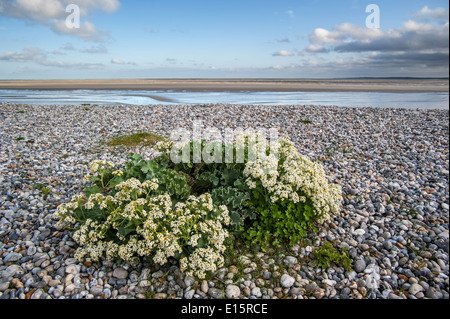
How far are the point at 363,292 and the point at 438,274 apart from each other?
1.18m

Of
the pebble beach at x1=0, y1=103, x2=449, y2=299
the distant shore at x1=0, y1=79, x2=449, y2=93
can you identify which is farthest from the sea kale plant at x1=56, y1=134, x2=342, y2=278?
the distant shore at x1=0, y1=79, x2=449, y2=93

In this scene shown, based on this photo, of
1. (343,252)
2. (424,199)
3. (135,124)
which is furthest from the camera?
(135,124)

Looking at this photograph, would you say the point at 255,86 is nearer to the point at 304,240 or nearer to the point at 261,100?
the point at 261,100

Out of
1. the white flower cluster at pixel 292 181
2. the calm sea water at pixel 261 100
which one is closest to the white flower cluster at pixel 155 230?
the white flower cluster at pixel 292 181

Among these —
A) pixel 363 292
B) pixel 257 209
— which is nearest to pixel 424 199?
pixel 363 292

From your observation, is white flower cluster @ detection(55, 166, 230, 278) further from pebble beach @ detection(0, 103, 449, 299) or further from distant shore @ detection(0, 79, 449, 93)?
distant shore @ detection(0, 79, 449, 93)

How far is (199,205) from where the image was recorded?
160 inches

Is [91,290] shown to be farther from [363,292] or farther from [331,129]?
[331,129]

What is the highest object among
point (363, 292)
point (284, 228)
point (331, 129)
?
point (331, 129)

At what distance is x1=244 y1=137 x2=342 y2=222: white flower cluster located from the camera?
435 centimetres

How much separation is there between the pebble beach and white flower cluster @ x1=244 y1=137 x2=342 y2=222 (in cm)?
64

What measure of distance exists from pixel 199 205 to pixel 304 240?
5.93 ft

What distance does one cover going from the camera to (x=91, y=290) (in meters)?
3.66

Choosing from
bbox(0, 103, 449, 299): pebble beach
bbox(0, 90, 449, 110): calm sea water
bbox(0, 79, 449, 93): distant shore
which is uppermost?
bbox(0, 79, 449, 93): distant shore
